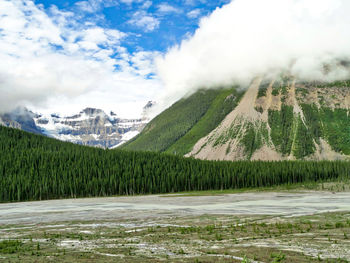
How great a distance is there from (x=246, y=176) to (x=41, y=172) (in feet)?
323

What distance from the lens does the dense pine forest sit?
450ft

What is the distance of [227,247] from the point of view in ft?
89.5

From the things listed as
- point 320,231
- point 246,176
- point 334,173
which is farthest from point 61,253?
point 334,173

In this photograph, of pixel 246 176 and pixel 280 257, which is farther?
pixel 246 176

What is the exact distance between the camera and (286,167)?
17688 centimetres

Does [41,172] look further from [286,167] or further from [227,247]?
[227,247]

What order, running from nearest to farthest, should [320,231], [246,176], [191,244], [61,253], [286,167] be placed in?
[61,253], [191,244], [320,231], [246,176], [286,167]

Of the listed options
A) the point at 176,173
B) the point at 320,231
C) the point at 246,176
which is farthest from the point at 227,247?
the point at 246,176

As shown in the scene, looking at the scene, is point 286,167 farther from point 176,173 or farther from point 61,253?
point 61,253

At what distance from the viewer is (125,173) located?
15062 centimetres

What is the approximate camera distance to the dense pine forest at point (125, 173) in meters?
137

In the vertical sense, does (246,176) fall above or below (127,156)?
below

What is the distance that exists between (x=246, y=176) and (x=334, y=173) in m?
55.1

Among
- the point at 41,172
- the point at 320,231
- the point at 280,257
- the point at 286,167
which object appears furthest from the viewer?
the point at 286,167
